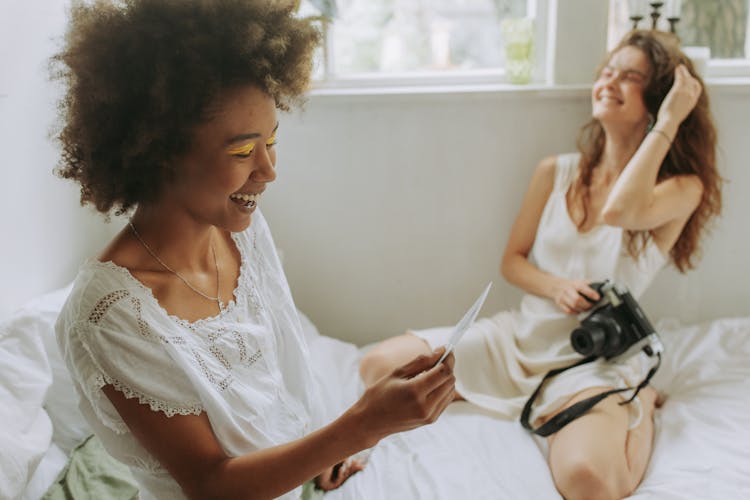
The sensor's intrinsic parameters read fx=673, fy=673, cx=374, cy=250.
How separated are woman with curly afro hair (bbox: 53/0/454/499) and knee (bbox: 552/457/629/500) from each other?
1.81 feet

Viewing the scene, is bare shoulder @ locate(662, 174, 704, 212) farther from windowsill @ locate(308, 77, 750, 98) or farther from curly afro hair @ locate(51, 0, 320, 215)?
curly afro hair @ locate(51, 0, 320, 215)

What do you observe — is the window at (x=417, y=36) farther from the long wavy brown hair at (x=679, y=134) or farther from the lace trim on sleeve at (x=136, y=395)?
the lace trim on sleeve at (x=136, y=395)

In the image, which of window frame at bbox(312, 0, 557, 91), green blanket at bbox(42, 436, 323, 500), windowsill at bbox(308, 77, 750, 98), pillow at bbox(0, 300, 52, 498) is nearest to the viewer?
pillow at bbox(0, 300, 52, 498)

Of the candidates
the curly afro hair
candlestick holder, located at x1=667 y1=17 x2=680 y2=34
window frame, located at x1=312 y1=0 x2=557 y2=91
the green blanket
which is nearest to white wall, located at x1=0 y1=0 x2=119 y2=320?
the green blanket

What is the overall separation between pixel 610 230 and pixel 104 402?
1.25 metres

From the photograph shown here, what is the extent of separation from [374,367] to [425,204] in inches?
21.8

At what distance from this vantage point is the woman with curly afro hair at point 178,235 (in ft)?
2.83

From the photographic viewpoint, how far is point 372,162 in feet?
6.41

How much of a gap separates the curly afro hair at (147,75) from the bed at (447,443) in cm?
48

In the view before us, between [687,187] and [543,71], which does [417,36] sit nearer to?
[543,71]

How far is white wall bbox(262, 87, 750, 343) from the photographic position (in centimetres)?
191

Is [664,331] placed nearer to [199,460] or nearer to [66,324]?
[199,460]

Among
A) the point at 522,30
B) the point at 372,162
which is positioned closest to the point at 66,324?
the point at 372,162

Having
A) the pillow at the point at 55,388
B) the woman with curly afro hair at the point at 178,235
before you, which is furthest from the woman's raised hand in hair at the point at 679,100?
the pillow at the point at 55,388
